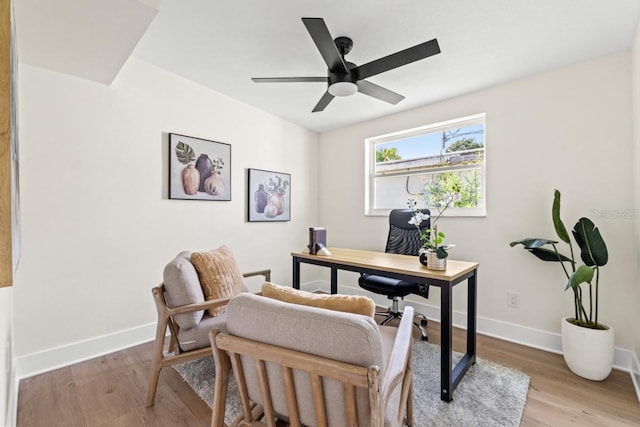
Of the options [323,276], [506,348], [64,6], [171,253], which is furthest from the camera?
[323,276]

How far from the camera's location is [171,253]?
8.81ft

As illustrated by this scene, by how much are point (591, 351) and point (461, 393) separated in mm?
978

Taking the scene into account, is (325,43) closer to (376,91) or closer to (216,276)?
(376,91)

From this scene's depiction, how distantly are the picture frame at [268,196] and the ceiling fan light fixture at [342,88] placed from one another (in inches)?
61.7

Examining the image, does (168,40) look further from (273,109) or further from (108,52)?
(273,109)

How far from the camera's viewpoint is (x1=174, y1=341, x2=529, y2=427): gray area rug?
158 centimetres

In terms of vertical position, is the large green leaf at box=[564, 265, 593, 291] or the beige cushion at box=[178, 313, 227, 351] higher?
the large green leaf at box=[564, 265, 593, 291]

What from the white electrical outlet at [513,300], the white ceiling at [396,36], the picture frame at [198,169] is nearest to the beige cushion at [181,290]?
the picture frame at [198,169]

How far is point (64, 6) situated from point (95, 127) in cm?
100

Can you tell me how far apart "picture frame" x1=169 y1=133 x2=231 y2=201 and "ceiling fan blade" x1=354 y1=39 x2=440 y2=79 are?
1.71m

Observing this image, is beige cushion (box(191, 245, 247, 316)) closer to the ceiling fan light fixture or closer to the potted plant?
the ceiling fan light fixture

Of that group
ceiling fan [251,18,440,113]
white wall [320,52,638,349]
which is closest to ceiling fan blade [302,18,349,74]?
ceiling fan [251,18,440,113]

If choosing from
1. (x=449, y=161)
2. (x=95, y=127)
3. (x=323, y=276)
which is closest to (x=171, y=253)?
(x=95, y=127)

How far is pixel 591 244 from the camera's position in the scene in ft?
6.38
